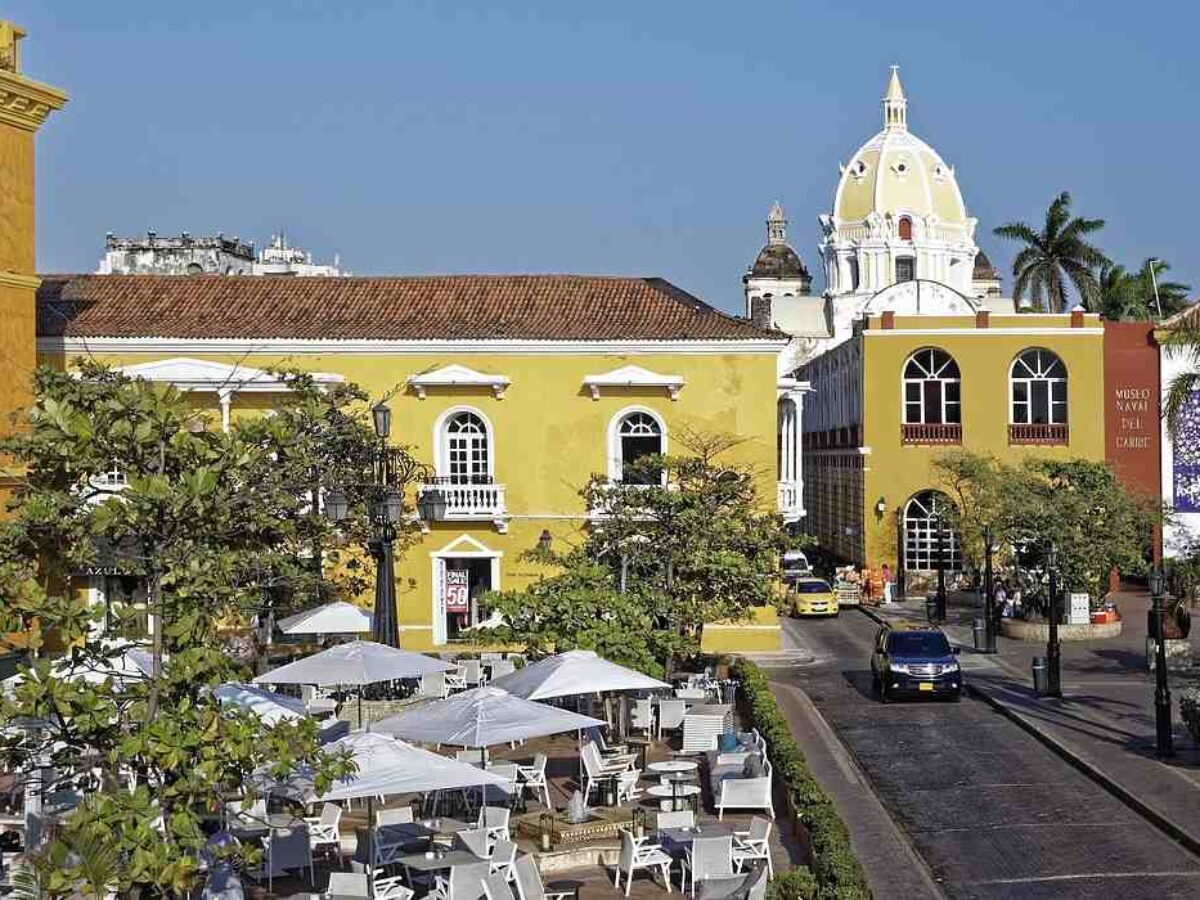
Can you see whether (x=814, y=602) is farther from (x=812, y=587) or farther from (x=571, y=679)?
(x=571, y=679)

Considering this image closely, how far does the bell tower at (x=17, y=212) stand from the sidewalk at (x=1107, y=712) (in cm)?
1791

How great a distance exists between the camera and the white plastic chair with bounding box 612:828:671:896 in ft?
58.1

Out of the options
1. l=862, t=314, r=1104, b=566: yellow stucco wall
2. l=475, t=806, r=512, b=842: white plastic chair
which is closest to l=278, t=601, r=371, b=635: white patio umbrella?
l=475, t=806, r=512, b=842: white plastic chair

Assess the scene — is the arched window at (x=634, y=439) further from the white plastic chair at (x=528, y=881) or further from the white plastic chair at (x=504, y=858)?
the white plastic chair at (x=528, y=881)

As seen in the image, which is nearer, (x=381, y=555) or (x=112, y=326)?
(x=381, y=555)

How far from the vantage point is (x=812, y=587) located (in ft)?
156

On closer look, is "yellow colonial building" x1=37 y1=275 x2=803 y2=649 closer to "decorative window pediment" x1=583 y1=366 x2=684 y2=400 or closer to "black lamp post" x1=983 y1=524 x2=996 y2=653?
"decorative window pediment" x1=583 y1=366 x2=684 y2=400

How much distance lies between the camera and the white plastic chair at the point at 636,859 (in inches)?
698

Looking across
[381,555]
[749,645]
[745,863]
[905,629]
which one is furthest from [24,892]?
[749,645]

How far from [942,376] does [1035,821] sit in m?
32.3

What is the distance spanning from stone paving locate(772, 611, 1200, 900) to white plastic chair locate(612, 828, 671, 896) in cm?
219

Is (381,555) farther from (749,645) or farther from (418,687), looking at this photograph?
(749,645)

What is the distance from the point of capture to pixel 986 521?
44.1m

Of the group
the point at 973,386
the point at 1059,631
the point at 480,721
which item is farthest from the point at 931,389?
the point at 480,721
